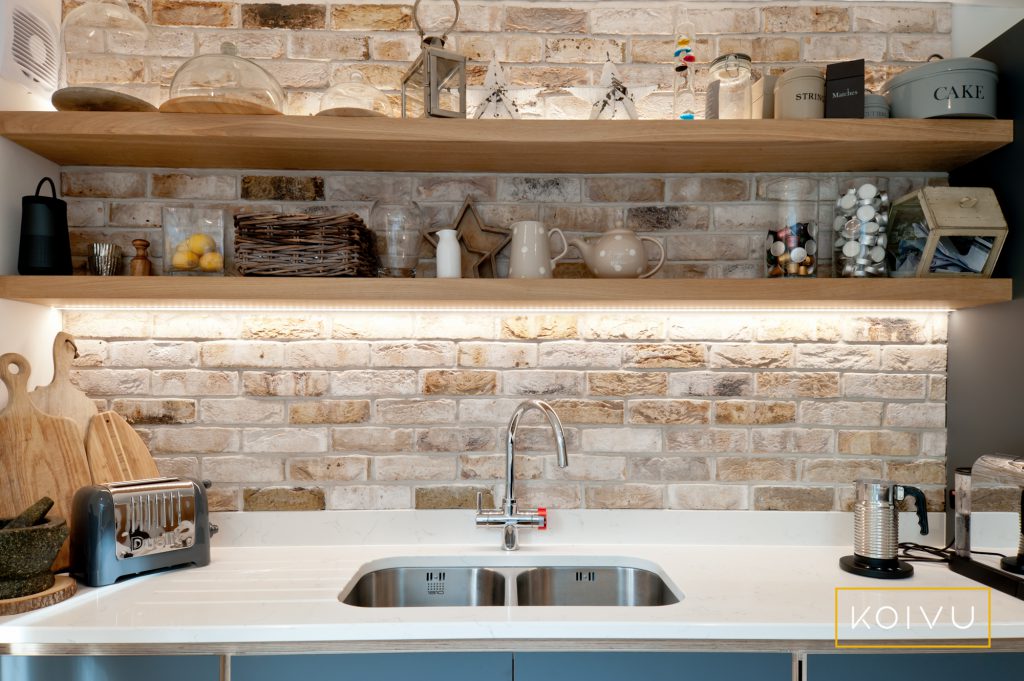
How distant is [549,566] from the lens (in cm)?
187

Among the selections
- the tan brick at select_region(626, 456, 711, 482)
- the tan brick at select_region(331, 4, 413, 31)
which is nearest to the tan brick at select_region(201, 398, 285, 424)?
the tan brick at select_region(626, 456, 711, 482)

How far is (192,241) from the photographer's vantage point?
72.1 inches

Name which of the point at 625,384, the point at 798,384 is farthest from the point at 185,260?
the point at 798,384

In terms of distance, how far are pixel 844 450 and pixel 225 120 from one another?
1883 mm

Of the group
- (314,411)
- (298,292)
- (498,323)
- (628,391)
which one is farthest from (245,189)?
(628,391)

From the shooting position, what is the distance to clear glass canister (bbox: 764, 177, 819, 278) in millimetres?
1834

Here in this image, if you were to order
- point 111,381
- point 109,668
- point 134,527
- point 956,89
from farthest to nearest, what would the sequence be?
point 111,381, point 956,89, point 134,527, point 109,668

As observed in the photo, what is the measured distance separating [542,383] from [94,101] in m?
1.37

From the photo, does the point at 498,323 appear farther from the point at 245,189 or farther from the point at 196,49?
the point at 196,49

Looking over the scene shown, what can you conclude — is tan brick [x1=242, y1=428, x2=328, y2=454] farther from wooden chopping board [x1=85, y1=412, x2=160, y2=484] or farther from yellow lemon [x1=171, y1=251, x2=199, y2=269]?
yellow lemon [x1=171, y1=251, x2=199, y2=269]

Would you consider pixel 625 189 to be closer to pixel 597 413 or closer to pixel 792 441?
pixel 597 413

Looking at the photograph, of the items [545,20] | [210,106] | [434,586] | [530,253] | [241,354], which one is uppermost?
[545,20]

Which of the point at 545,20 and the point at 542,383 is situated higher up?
the point at 545,20

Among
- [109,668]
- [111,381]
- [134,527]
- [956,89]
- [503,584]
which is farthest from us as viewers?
[111,381]
